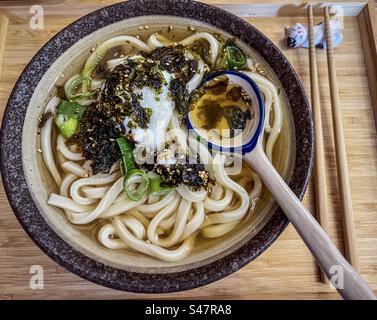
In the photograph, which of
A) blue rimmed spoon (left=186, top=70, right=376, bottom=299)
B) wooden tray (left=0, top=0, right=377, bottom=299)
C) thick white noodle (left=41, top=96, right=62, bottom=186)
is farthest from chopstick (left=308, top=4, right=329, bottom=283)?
thick white noodle (left=41, top=96, right=62, bottom=186)

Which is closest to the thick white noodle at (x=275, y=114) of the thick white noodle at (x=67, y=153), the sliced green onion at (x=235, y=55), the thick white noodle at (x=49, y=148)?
the sliced green onion at (x=235, y=55)

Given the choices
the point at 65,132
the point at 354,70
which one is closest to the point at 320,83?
the point at 354,70

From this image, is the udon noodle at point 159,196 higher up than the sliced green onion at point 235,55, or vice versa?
the sliced green onion at point 235,55

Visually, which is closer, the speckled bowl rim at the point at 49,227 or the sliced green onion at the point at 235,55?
the speckled bowl rim at the point at 49,227

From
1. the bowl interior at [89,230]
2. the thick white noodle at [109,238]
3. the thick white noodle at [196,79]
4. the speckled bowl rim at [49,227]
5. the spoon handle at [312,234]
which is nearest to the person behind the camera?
the spoon handle at [312,234]

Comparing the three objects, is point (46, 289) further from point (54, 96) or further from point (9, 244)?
point (54, 96)

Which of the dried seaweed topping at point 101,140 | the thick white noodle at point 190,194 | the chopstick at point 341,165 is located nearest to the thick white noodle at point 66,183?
the dried seaweed topping at point 101,140

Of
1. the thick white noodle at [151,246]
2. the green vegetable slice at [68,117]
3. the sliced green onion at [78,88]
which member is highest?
the sliced green onion at [78,88]

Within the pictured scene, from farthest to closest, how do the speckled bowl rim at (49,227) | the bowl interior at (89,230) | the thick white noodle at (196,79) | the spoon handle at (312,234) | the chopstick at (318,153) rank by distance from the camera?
the thick white noodle at (196,79) < the chopstick at (318,153) < the bowl interior at (89,230) < the speckled bowl rim at (49,227) < the spoon handle at (312,234)

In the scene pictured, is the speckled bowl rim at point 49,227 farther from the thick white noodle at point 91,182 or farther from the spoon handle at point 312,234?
the thick white noodle at point 91,182
